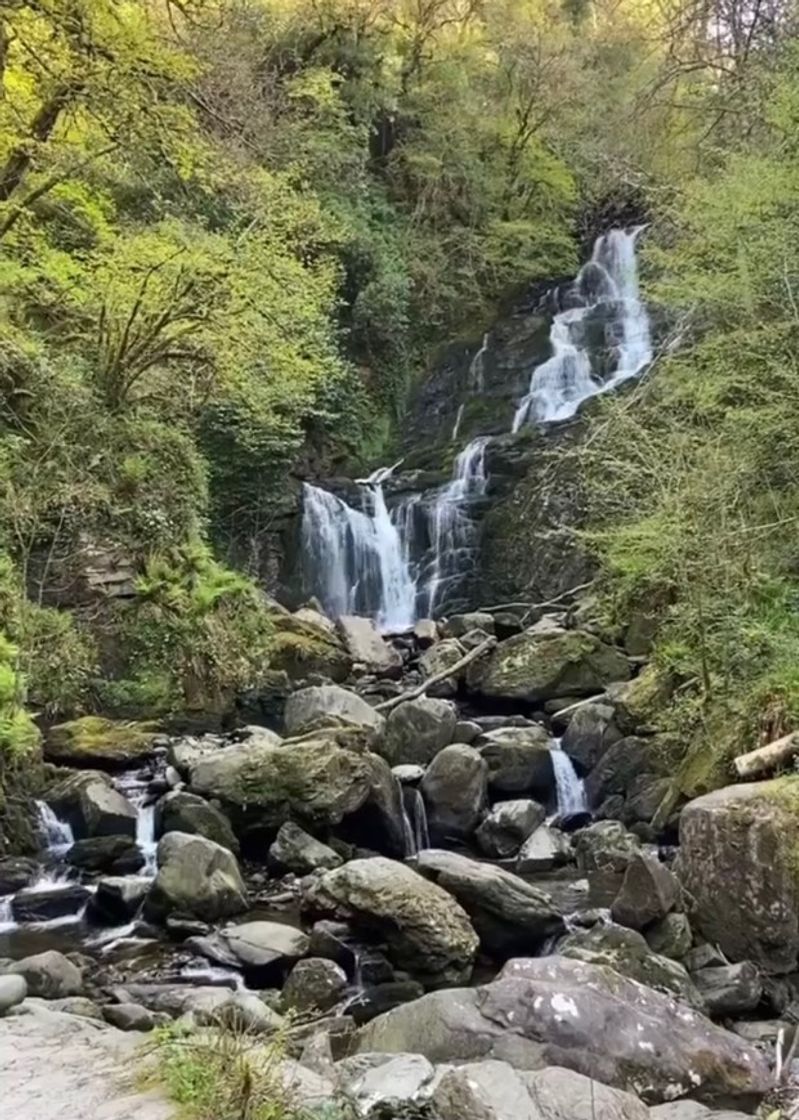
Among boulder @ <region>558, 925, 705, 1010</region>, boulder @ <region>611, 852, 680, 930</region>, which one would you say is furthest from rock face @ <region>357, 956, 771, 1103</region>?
boulder @ <region>611, 852, 680, 930</region>

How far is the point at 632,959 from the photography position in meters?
5.62

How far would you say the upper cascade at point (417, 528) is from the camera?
55.7 feet

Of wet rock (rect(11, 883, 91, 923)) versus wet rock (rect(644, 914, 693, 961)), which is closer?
wet rock (rect(644, 914, 693, 961))

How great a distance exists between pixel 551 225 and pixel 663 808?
18.0m

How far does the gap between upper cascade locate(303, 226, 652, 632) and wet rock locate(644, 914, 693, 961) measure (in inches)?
414

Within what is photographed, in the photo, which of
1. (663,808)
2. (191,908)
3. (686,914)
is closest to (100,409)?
(191,908)

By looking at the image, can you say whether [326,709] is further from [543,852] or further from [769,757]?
[769,757]

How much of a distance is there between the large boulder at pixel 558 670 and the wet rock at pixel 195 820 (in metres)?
4.73

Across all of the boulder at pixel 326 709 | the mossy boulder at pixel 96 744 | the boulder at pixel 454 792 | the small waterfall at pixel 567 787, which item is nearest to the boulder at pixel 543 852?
the boulder at pixel 454 792

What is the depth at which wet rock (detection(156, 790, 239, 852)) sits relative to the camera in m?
7.95

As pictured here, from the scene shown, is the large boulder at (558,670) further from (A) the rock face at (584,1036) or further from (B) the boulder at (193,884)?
(A) the rock face at (584,1036)

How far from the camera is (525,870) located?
805 centimetres

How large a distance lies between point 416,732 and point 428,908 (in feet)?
13.7

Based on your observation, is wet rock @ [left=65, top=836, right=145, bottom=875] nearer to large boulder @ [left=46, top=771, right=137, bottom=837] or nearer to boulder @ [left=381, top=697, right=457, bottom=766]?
large boulder @ [left=46, top=771, right=137, bottom=837]
